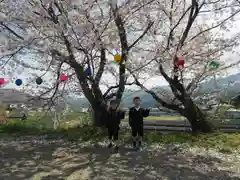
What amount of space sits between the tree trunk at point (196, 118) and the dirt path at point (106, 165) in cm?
251

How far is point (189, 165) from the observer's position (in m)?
7.40

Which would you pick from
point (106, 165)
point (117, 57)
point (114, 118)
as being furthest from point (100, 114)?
point (106, 165)

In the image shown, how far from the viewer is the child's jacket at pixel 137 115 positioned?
8781mm

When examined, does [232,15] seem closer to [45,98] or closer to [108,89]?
[108,89]

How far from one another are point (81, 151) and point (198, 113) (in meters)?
4.85

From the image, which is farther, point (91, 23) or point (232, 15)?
point (232, 15)

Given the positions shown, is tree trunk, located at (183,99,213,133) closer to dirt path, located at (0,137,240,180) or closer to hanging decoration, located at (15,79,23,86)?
dirt path, located at (0,137,240,180)

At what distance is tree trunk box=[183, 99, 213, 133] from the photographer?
36.4 feet

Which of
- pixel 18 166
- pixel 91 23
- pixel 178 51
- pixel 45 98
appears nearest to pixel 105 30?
pixel 91 23

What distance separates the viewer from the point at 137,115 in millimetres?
8805

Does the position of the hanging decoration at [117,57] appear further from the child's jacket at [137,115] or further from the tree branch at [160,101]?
the child's jacket at [137,115]

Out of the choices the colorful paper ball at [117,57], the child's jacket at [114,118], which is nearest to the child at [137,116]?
the child's jacket at [114,118]

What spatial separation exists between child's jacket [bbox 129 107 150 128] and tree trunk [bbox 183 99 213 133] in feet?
9.52

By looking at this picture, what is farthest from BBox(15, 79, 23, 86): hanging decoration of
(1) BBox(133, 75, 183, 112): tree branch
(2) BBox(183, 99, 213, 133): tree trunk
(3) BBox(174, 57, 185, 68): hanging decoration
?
(2) BBox(183, 99, 213, 133): tree trunk
